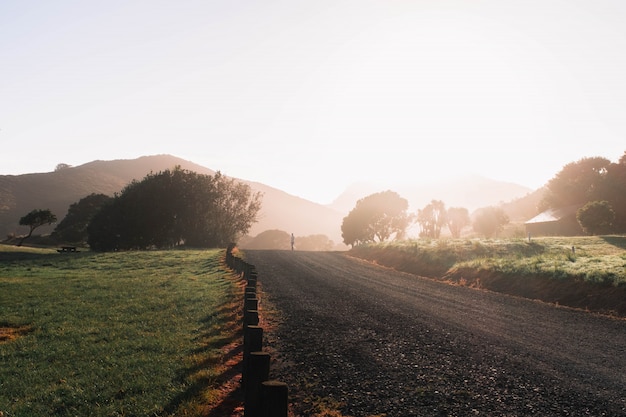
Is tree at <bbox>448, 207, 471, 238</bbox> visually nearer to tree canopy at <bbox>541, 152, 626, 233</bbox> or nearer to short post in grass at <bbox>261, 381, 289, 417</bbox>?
tree canopy at <bbox>541, 152, 626, 233</bbox>

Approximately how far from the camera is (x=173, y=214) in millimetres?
61281

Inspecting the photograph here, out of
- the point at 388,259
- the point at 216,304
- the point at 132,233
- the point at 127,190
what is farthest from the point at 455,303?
the point at 127,190

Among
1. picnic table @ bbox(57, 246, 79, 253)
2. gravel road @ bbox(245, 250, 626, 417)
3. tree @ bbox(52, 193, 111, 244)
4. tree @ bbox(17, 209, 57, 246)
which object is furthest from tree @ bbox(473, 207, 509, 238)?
tree @ bbox(17, 209, 57, 246)

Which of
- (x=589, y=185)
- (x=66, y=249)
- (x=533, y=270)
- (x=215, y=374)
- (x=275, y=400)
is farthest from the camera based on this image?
(x=589, y=185)

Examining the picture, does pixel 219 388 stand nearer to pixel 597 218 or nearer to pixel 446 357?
pixel 446 357

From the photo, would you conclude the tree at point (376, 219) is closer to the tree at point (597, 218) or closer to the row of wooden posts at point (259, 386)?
the tree at point (597, 218)

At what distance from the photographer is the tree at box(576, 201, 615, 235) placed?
4838 centimetres

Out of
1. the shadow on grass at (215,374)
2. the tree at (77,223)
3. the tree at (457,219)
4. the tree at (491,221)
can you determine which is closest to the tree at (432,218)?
the tree at (457,219)

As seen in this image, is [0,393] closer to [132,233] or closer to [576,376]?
[576,376]

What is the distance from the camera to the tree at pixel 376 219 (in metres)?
83.2

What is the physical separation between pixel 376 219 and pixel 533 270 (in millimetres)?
64918

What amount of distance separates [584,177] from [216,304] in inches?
3232

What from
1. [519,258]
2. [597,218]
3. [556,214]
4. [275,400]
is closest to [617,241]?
[597,218]

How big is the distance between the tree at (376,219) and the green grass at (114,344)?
63.2m
